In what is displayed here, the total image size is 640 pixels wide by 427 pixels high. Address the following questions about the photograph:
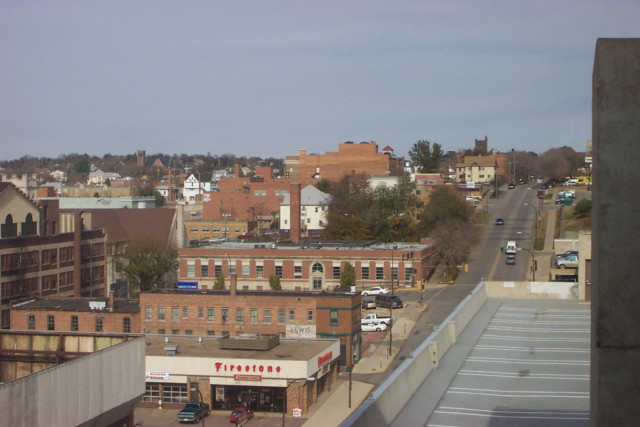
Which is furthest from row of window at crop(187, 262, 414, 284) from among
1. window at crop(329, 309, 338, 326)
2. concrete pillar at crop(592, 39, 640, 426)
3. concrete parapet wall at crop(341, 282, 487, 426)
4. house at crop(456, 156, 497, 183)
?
house at crop(456, 156, 497, 183)

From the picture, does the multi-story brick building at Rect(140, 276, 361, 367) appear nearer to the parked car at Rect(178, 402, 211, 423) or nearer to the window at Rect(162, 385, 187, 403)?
the window at Rect(162, 385, 187, 403)

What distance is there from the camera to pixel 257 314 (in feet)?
143

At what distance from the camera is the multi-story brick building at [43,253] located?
48.5 metres

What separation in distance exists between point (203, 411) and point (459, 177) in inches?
4597

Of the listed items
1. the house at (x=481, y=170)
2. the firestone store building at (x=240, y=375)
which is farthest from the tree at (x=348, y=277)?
the house at (x=481, y=170)

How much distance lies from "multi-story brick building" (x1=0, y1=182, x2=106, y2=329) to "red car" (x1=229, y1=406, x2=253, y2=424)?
19527 millimetres

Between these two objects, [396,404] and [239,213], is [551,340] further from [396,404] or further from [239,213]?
[239,213]

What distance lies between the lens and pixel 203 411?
112ft

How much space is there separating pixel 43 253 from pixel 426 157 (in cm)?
9821

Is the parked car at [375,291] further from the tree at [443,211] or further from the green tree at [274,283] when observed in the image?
the tree at [443,211]

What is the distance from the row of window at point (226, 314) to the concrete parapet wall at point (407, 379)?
23.6 m

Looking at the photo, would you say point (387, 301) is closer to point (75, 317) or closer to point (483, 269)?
point (483, 269)

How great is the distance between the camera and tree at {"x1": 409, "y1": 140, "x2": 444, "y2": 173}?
460 feet

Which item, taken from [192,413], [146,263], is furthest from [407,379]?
[146,263]
